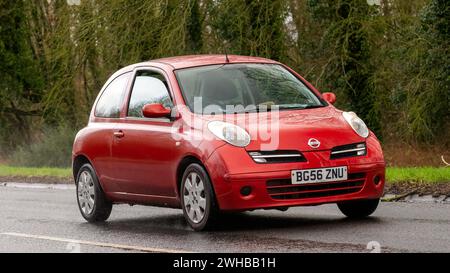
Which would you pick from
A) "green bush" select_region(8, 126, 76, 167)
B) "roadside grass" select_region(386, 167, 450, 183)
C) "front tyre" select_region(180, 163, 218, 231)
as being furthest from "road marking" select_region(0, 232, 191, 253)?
"green bush" select_region(8, 126, 76, 167)

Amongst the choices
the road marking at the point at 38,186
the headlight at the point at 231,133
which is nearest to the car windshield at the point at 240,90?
the headlight at the point at 231,133

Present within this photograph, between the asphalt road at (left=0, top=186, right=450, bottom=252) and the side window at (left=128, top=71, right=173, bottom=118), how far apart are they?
133 cm

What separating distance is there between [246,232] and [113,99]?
10.3 feet

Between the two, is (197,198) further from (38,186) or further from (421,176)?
(38,186)

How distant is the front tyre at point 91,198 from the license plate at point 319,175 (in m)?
3.24

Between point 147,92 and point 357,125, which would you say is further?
point 147,92

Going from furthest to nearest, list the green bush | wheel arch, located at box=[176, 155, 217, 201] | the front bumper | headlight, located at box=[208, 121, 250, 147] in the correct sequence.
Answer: the green bush
wheel arch, located at box=[176, 155, 217, 201]
headlight, located at box=[208, 121, 250, 147]
the front bumper

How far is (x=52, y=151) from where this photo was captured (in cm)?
3403

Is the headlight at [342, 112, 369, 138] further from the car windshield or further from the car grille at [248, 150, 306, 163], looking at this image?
the car grille at [248, 150, 306, 163]

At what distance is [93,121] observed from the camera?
13.7m

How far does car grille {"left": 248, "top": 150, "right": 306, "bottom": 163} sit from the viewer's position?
10.8m

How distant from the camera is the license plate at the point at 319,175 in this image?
10.8m

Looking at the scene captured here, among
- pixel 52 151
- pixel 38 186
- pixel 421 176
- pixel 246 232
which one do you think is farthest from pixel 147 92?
pixel 52 151
